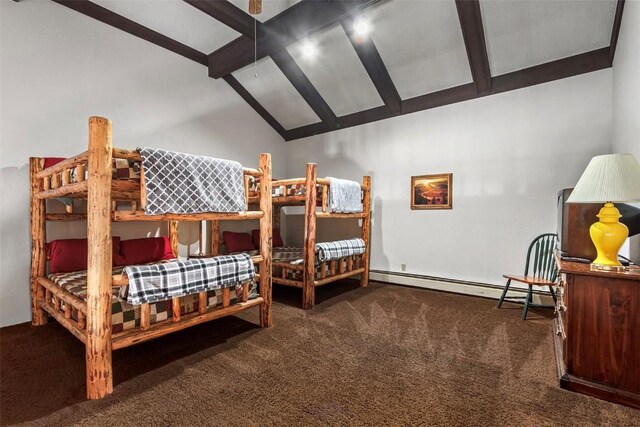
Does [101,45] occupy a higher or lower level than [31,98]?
higher

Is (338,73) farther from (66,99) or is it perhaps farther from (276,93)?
(66,99)

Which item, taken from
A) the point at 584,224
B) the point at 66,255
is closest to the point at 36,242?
the point at 66,255

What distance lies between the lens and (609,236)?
1.93m

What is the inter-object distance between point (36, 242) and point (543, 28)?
596 centimetres

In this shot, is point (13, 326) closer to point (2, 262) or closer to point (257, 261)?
point (2, 262)

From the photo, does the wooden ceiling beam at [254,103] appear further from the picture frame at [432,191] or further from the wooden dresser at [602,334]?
the wooden dresser at [602,334]

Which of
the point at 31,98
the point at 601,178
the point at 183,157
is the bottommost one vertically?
the point at 601,178

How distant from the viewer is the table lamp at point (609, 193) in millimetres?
1792

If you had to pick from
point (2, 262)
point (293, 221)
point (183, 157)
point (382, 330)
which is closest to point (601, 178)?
point (382, 330)

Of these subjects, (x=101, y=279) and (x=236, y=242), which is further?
(x=236, y=242)

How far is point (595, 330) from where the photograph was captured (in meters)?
1.86

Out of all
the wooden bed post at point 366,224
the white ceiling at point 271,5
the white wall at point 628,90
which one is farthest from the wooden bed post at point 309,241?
the white wall at point 628,90

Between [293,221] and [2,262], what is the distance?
415cm

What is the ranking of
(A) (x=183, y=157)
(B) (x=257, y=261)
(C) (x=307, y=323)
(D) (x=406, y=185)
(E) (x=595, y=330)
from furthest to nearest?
(D) (x=406, y=185)
(C) (x=307, y=323)
(B) (x=257, y=261)
(A) (x=183, y=157)
(E) (x=595, y=330)
